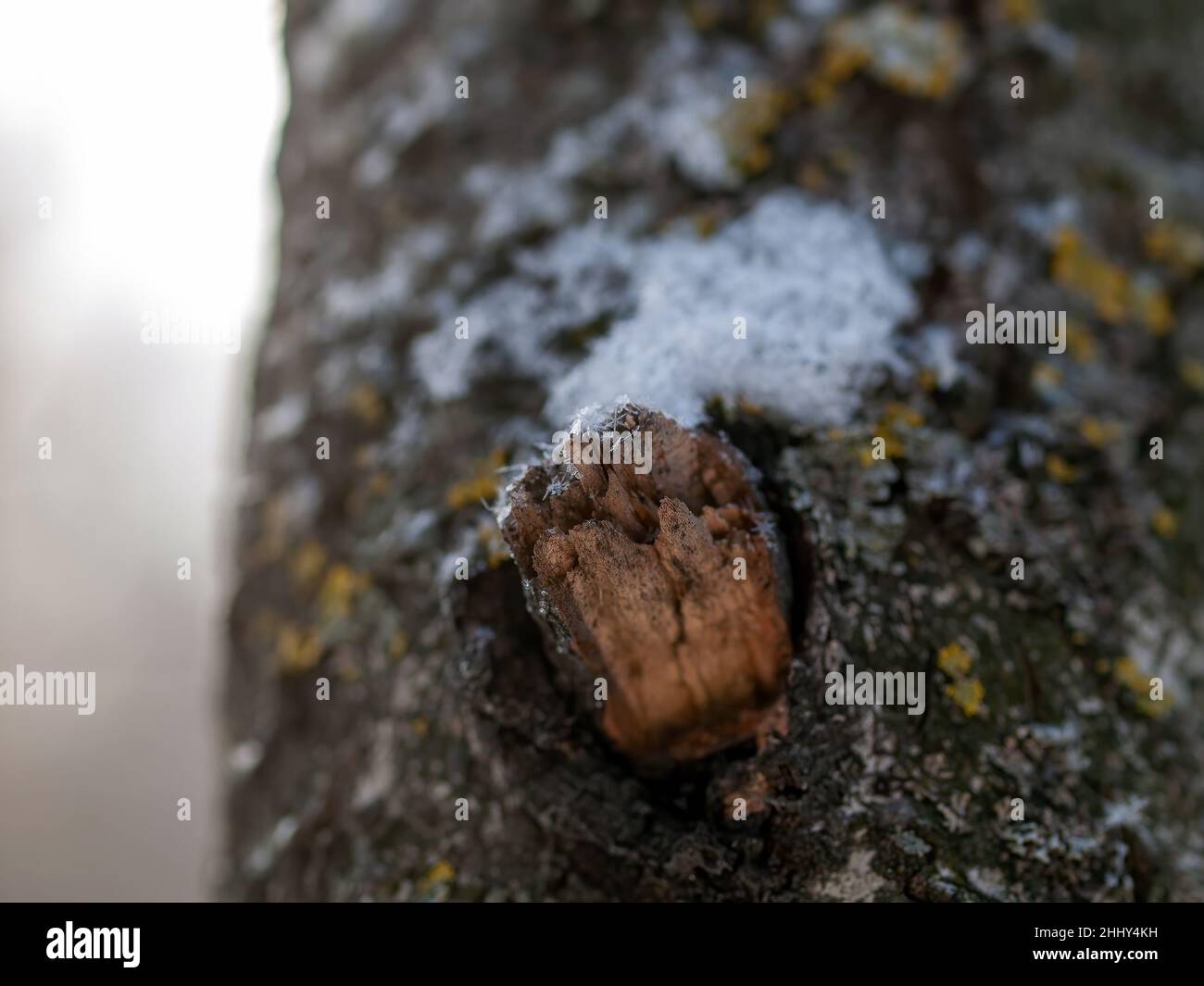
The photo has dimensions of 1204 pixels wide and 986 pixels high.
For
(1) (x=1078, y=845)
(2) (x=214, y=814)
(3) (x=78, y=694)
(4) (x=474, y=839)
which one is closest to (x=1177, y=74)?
(1) (x=1078, y=845)

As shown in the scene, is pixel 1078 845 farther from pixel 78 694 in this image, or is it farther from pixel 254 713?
pixel 78 694

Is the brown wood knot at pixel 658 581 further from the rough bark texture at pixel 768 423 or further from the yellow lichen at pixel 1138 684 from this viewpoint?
the yellow lichen at pixel 1138 684

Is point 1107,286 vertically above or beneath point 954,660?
above

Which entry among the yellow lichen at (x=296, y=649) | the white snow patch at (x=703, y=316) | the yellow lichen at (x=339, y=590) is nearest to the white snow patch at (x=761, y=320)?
the white snow patch at (x=703, y=316)

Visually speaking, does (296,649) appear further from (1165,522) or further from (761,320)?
(1165,522)

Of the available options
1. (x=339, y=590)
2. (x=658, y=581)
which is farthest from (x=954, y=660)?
(x=339, y=590)

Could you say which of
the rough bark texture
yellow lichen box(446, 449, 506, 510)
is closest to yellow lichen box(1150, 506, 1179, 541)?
the rough bark texture

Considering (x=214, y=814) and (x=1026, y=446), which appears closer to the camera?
(x=1026, y=446)
